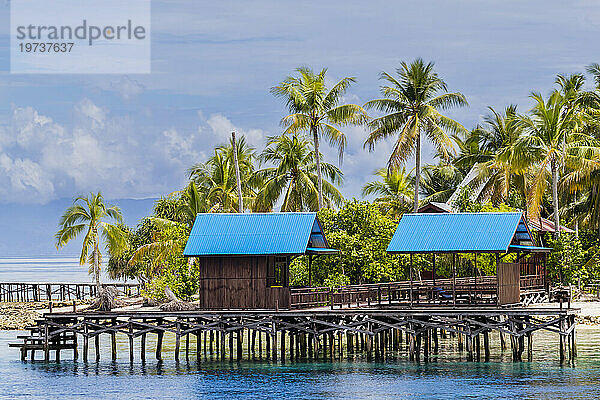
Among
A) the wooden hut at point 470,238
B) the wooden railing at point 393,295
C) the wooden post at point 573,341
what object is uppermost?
the wooden hut at point 470,238

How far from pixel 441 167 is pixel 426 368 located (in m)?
41.8

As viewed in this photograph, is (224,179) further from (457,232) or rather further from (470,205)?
(457,232)

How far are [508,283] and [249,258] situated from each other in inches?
407

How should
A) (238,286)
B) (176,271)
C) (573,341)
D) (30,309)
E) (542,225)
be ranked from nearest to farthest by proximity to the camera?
(573,341), (238,286), (176,271), (542,225), (30,309)

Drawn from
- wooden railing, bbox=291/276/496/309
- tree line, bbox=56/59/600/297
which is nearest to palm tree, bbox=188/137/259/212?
tree line, bbox=56/59/600/297

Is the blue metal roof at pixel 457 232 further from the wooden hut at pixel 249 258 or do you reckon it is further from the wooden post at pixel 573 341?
the wooden hut at pixel 249 258

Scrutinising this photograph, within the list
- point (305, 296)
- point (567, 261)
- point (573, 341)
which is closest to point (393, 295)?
point (305, 296)

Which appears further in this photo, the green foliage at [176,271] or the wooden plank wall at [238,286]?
the green foliage at [176,271]

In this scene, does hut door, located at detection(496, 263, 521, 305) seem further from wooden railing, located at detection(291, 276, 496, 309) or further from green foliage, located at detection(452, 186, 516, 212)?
green foliage, located at detection(452, 186, 516, 212)

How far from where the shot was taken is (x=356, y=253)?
53.4 m

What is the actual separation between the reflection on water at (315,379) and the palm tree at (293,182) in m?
21.8

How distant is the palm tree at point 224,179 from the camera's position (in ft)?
230

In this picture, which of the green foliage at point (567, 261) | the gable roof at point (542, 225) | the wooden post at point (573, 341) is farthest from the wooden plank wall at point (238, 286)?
the gable roof at point (542, 225)

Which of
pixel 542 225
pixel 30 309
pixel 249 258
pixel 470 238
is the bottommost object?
pixel 30 309
